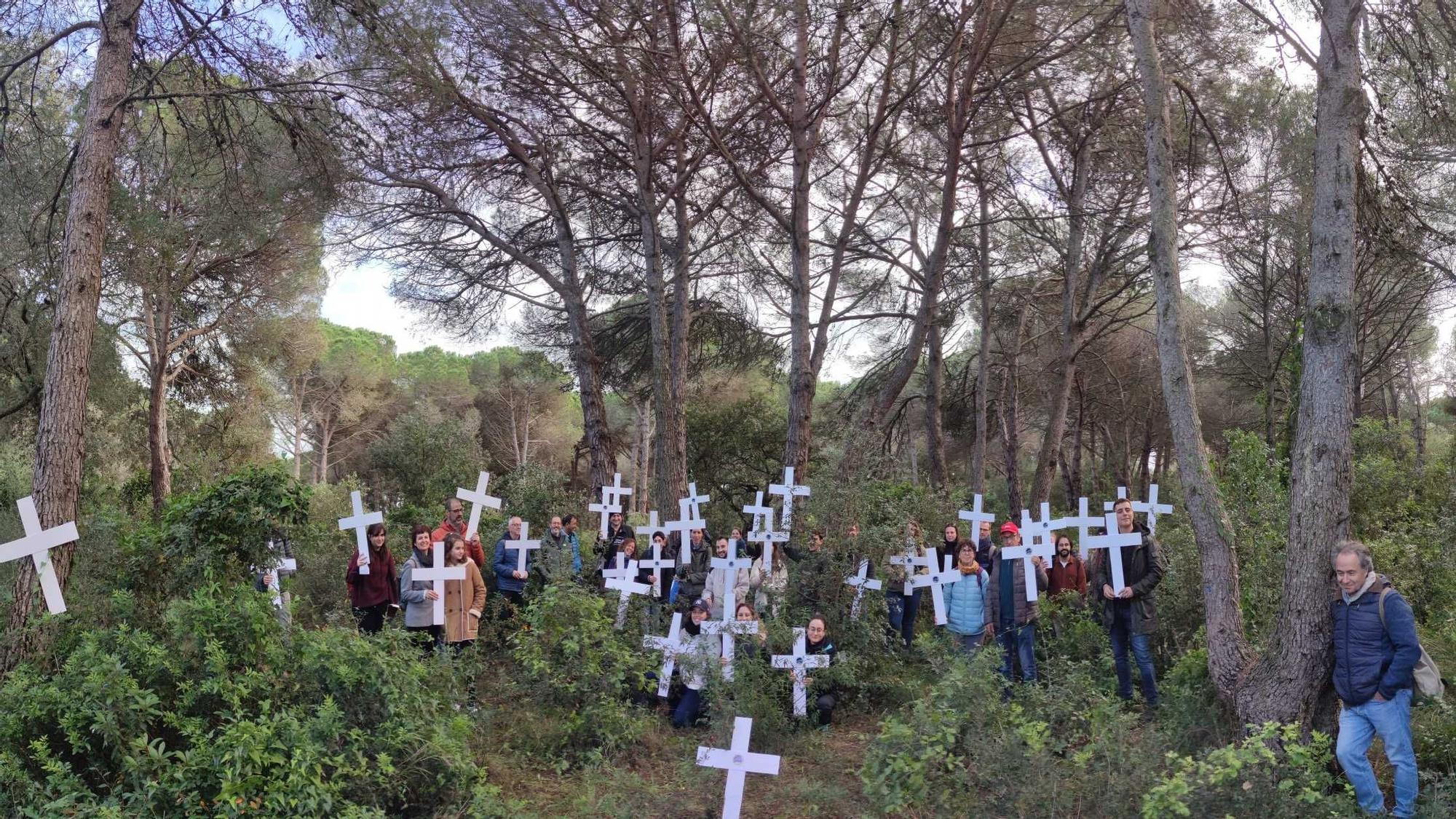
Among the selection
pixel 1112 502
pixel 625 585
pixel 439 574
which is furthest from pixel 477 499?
pixel 1112 502

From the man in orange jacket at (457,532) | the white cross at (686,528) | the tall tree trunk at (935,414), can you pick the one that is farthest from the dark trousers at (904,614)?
the tall tree trunk at (935,414)

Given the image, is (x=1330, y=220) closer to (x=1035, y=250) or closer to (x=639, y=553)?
(x=639, y=553)

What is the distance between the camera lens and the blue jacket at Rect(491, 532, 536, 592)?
9.70 meters

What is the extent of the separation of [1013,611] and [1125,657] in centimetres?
86

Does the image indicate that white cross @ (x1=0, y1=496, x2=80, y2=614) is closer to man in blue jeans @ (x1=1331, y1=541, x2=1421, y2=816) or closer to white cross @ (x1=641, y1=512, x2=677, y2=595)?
white cross @ (x1=641, y1=512, x2=677, y2=595)

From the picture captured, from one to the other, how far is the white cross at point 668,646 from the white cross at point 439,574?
1.62 m

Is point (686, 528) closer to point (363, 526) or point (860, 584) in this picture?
point (860, 584)

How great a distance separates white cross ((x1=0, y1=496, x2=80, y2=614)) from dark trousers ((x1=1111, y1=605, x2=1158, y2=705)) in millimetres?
6993

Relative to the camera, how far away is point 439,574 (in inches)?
310

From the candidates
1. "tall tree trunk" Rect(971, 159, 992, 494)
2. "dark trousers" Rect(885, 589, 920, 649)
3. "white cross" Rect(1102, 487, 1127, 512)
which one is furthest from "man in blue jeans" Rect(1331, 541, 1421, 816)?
"tall tree trunk" Rect(971, 159, 992, 494)

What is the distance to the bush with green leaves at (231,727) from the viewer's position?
4.83 m

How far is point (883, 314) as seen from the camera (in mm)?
14961

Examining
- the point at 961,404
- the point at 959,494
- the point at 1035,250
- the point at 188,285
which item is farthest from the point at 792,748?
the point at 961,404

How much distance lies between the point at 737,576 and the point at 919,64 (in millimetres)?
7060
